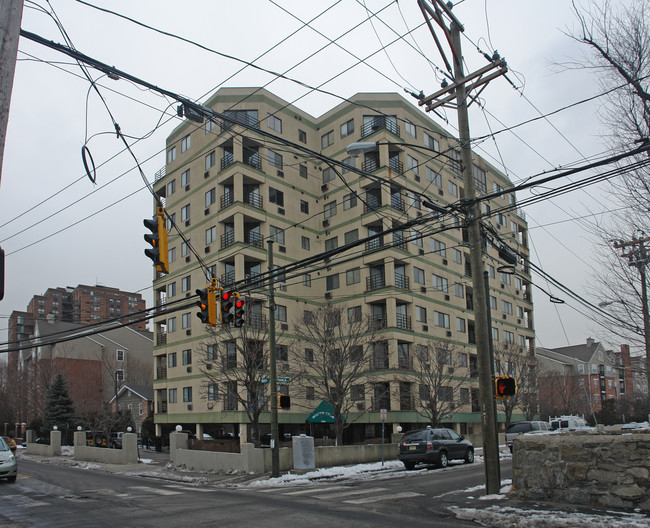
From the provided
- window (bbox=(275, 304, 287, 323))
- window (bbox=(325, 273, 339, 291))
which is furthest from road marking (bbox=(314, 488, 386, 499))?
window (bbox=(325, 273, 339, 291))

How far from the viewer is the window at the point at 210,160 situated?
41.1 metres

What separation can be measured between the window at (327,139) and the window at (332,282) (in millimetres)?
10792

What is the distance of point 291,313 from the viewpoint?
40.9 m

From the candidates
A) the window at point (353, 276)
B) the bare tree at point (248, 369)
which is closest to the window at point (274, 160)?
the window at point (353, 276)

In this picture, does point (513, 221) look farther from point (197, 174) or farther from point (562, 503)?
point (562, 503)

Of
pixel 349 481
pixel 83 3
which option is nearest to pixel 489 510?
pixel 349 481

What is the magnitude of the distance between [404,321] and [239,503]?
91.2 ft

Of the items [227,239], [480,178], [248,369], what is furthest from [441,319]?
[248,369]

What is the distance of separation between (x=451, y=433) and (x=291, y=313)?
18668 mm

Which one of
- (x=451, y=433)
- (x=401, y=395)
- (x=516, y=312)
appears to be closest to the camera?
(x=451, y=433)

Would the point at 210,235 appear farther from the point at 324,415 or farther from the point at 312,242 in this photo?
the point at 324,415

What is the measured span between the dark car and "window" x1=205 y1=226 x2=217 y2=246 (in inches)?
866

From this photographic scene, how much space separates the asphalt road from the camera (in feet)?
36.3

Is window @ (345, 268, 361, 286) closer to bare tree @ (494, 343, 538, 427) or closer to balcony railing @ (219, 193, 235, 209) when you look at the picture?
balcony railing @ (219, 193, 235, 209)
